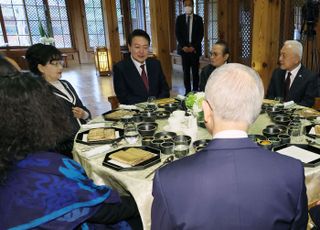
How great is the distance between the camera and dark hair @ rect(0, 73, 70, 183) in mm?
970

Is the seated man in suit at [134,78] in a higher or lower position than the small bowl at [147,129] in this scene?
higher

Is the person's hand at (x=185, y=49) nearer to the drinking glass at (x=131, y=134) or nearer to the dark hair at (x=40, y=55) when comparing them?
the dark hair at (x=40, y=55)

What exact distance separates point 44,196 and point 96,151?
68 centimetres

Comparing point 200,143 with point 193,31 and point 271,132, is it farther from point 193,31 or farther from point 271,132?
point 193,31

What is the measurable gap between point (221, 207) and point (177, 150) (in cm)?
74

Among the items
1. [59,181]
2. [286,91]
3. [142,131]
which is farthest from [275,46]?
[59,181]

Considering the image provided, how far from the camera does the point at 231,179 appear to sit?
77cm

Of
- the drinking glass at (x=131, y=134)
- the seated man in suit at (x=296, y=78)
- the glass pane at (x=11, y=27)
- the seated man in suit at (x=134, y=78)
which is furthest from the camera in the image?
the glass pane at (x=11, y=27)

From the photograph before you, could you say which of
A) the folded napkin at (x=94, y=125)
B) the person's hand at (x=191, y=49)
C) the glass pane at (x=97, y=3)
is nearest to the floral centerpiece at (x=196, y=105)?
the folded napkin at (x=94, y=125)

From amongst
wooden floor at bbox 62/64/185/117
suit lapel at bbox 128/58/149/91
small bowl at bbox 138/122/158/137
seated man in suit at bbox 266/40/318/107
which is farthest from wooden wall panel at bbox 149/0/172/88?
small bowl at bbox 138/122/158/137

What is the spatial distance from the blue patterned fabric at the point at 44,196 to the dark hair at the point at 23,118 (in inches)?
1.5

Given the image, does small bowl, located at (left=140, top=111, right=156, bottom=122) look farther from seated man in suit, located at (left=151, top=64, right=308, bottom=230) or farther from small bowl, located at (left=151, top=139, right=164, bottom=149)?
seated man in suit, located at (left=151, top=64, right=308, bottom=230)

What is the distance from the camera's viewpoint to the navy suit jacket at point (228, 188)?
30.2 inches

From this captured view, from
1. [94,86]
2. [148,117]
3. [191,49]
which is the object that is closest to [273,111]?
[148,117]
